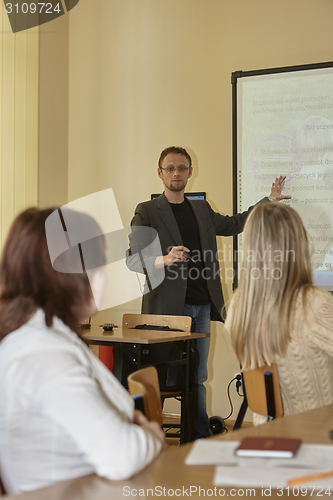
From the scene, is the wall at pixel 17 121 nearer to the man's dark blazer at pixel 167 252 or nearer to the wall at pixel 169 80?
the wall at pixel 169 80

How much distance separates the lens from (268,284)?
1.78 metres

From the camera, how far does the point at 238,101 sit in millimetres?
4168

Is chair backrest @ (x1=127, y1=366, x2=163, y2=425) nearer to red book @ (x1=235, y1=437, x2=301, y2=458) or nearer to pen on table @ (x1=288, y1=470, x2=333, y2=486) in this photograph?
Answer: red book @ (x1=235, y1=437, x2=301, y2=458)

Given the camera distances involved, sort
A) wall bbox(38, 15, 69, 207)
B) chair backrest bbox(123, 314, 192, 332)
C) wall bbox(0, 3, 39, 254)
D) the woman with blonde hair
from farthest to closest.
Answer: wall bbox(38, 15, 69, 207) < wall bbox(0, 3, 39, 254) < chair backrest bbox(123, 314, 192, 332) < the woman with blonde hair

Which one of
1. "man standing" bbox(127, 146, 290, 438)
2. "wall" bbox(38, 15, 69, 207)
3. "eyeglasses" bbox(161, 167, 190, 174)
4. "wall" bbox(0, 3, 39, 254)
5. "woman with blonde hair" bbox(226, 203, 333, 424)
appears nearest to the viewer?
"woman with blonde hair" bbox(226, 203, 333, 424)

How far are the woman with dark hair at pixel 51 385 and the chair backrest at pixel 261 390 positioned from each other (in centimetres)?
76

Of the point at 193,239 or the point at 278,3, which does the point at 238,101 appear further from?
the point at 193,239

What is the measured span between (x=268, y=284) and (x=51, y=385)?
102cm

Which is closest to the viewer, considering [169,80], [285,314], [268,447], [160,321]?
[268,447]

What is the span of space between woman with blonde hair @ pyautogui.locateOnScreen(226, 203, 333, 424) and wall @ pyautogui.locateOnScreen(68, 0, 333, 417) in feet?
8.24

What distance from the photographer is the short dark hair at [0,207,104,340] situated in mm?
1018

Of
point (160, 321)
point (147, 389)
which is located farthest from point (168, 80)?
point (147, 389)

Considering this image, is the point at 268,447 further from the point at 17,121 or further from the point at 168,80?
the point at 168,80

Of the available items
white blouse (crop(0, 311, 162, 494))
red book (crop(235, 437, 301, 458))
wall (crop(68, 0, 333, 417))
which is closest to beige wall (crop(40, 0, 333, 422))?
wall (crop(68, 0, 333, 417))
